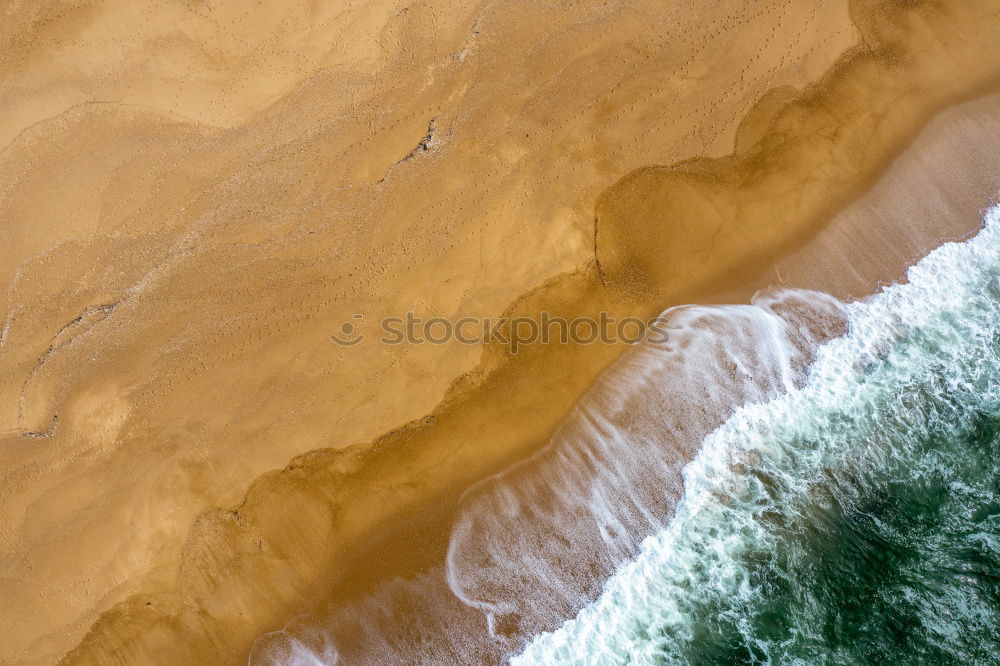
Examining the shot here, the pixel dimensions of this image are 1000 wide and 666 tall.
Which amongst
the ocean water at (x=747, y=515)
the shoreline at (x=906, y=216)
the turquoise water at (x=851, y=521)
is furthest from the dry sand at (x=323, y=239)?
the turquoise water at (x=851, y=521)

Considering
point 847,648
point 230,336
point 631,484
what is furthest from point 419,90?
point 847,648

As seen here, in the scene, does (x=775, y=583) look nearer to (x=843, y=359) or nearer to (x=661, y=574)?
(x=661, y=574)

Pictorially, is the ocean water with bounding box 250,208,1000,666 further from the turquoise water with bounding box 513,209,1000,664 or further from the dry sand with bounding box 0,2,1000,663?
the dry sand with bounding box 0,2,1000,663

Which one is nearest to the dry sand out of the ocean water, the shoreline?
the shoreline

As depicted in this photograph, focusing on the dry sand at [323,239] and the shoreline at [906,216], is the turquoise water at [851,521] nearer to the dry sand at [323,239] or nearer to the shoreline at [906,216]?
the shoreline at [906,216]

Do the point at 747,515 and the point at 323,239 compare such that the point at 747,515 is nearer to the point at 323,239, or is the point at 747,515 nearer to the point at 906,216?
the point at 906,216

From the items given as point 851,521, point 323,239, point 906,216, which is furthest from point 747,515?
point 323,239
